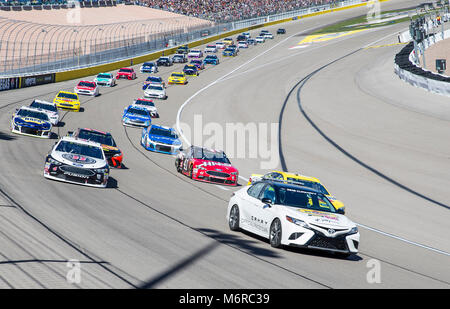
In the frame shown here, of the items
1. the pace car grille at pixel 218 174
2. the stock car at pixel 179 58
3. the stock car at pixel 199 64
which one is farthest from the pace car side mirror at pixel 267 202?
the stock car at pixel 179 58

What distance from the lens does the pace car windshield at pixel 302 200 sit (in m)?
13.1

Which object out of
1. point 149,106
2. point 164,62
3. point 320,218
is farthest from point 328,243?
point 164,62

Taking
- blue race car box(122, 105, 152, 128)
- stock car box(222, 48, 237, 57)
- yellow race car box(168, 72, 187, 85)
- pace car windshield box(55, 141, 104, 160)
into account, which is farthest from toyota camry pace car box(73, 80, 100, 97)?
stock car box(222, 48, 237, 57)

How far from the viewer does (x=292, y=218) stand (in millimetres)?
12328

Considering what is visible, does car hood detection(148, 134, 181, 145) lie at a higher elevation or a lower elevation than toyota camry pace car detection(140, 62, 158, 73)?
higher

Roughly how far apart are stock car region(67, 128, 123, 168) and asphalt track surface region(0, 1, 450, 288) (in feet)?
2.36

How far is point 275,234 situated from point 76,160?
7.82 meters

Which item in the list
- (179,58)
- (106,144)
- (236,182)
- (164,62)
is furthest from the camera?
(179,58)

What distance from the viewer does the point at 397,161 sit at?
2708 cm

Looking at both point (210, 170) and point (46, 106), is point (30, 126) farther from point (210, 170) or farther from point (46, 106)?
point (210, 170)

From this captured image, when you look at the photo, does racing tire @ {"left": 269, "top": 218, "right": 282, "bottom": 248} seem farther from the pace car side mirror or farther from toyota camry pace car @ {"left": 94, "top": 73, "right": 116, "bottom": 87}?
toyota camry pace car @ {"left": 94, "top": 73, "right": 116, "bottom": 87}

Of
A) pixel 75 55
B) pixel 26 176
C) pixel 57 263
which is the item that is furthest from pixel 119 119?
pixel 57 263

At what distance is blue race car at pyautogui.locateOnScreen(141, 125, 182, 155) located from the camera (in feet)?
93.9

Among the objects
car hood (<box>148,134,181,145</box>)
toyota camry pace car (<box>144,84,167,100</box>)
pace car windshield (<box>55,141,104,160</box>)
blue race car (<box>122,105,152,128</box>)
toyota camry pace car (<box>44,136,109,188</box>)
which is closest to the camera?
toyota camry pace car (<box>44,136,109,188</box>)
